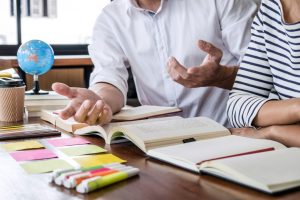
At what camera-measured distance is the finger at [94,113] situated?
123 cm

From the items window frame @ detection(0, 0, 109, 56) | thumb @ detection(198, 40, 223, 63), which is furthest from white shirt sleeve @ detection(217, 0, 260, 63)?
window frame @ detection(0, 0, 109, 56)

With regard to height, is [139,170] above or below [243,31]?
below

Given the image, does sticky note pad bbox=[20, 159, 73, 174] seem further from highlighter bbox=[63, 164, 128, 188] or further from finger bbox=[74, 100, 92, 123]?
finger bbox=[74, 100, 92, 123]

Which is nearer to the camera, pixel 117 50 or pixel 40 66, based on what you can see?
pixel 117 50

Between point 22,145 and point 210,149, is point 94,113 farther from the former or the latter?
point 210,149

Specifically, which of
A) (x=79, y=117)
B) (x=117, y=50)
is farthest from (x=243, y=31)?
(x=79, y=117)

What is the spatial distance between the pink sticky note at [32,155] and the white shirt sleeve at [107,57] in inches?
25.1

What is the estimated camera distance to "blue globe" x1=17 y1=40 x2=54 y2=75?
1.95 m

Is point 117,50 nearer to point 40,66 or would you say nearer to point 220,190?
point 40,66

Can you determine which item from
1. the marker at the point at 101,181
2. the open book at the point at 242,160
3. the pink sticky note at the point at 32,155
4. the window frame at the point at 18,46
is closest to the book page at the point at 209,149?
the open book at the point at 242,160

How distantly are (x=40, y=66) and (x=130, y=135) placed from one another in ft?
3.16

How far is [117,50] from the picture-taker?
1.84 m

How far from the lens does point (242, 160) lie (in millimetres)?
858

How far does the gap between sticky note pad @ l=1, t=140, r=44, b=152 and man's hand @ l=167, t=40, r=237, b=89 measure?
0.47m
